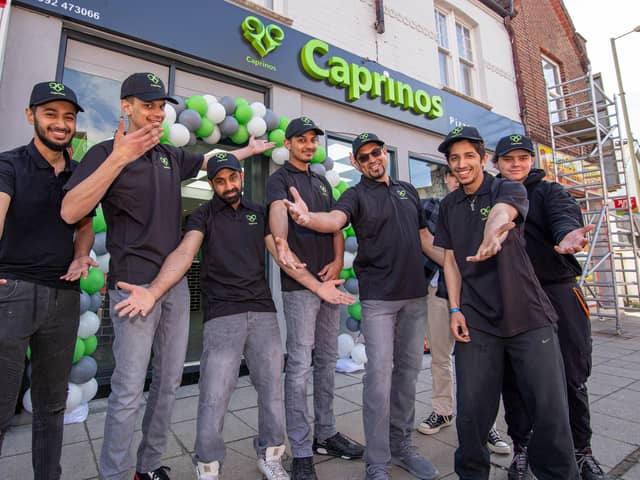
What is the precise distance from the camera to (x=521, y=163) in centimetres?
263

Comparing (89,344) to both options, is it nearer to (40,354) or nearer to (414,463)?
(40,354)

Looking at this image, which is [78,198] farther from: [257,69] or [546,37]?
[546,37]

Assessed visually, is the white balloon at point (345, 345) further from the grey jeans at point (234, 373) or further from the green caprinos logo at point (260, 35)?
the green caprinos logo at point (260, 35)

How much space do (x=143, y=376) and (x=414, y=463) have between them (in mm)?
1839

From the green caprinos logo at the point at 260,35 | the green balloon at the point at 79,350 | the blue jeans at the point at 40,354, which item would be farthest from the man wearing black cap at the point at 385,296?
the green caprinos logo at the point at 260,35

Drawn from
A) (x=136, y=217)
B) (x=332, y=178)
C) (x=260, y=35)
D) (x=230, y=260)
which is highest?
(x=260, y=35)

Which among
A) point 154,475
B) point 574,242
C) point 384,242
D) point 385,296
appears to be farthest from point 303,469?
point 574,242

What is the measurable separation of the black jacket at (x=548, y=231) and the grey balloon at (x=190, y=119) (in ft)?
11.0

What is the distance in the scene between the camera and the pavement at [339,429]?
2.55 metres

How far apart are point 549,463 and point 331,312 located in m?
1.59

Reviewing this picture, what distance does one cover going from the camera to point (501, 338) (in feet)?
6.65

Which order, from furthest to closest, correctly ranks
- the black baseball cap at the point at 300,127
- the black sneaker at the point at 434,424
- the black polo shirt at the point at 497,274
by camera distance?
the black sneaker at the point at 434,424
the black baseball cap at the point at 300,127
the black polo shirt at the point at 497,274

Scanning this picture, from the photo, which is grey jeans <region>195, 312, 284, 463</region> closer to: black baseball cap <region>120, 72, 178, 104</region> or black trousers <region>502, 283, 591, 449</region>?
black baseball cap <region>120, 72, 178, 104</region>

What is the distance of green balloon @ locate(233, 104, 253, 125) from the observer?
14.7 ft
